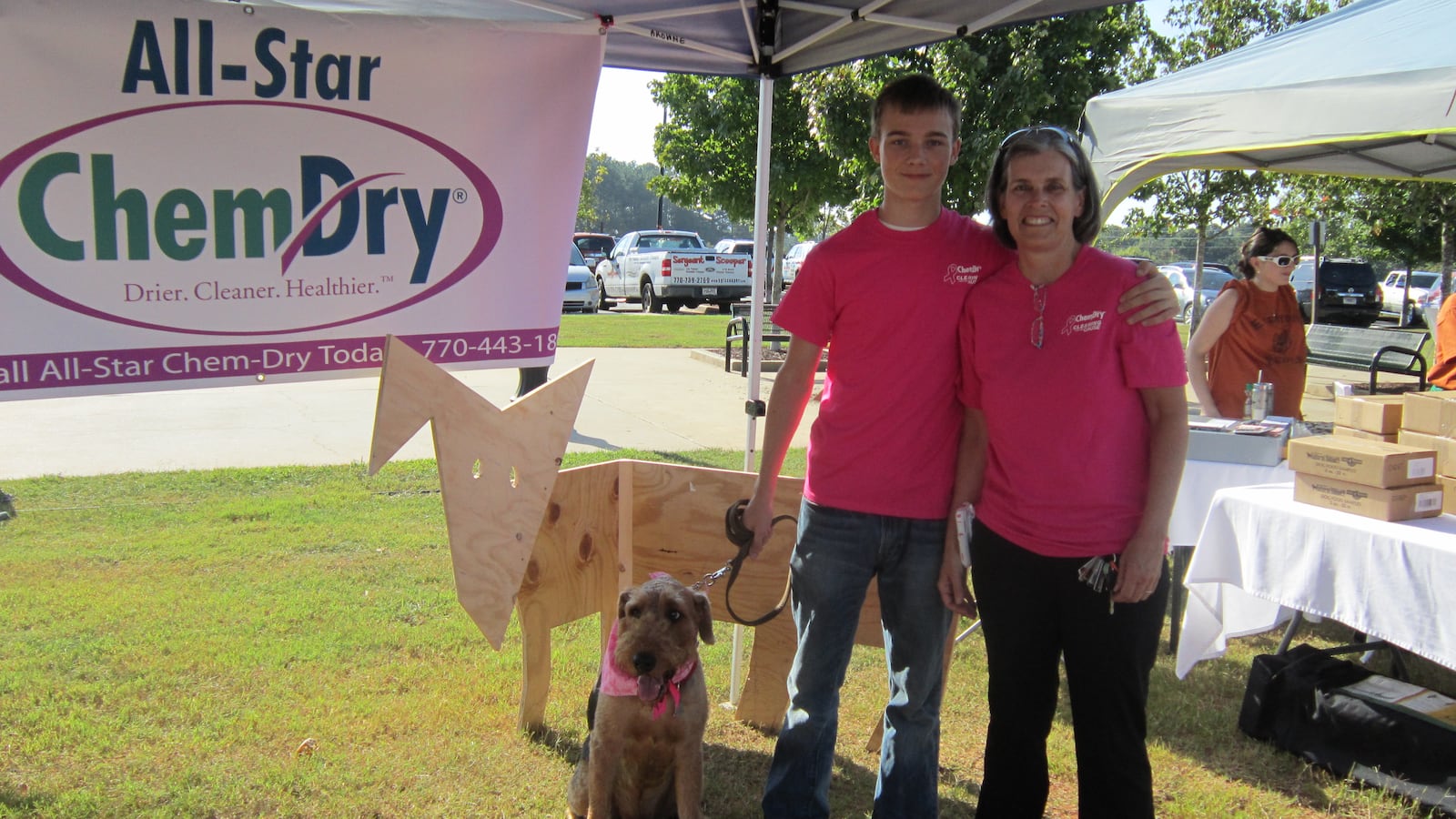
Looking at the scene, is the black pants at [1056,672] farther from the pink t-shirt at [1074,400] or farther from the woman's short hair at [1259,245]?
the woman's short hair at [1259,245]

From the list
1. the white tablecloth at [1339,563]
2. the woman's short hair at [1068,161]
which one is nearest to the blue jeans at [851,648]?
the woman's short hair at [1068,161]

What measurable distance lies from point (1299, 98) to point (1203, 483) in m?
1.98

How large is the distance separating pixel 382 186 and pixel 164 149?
0.64 meters

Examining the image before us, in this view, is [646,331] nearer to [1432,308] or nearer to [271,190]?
[1432,308]

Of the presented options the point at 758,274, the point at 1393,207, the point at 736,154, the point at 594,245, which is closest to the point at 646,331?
the point at 736,154

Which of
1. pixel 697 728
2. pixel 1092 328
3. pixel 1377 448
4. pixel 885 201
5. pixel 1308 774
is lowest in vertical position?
pixel 1308 774

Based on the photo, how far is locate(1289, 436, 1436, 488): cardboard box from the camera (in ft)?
10.6

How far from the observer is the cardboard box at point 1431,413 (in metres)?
3.43

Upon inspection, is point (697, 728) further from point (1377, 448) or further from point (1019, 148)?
point (1377, 448)

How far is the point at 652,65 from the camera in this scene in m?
4.21

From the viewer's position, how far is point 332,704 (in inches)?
156

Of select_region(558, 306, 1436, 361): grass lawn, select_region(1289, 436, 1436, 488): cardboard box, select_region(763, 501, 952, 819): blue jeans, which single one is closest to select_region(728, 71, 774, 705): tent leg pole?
select_region(763, 501, 952, 819): blue jeans

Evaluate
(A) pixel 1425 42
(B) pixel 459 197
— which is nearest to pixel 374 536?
(B) pixel 459 197

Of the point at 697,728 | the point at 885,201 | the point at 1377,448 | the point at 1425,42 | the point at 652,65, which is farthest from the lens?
the point at 1425,42
